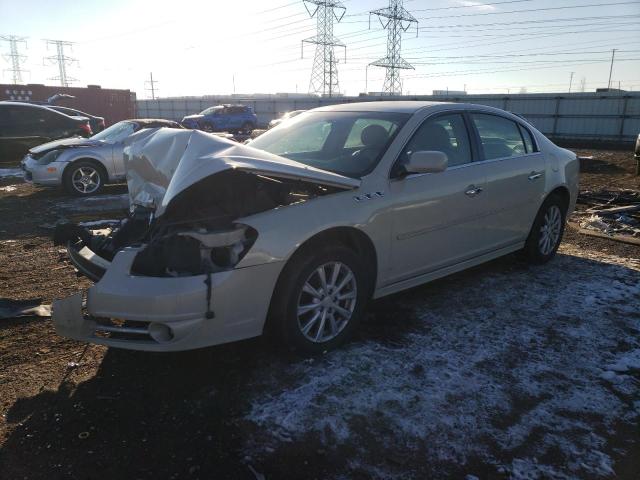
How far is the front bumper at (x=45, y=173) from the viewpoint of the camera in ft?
29.6

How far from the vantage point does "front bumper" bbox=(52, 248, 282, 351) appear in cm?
277

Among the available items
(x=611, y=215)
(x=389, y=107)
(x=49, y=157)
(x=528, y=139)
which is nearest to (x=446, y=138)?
(x=389, y=107)

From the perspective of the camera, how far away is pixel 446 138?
13.7 ft

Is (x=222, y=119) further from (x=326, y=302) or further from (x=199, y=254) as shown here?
(x=199, y=254)

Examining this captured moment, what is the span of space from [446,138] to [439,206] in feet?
2.15

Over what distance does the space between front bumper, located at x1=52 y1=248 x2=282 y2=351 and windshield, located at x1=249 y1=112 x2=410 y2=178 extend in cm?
116

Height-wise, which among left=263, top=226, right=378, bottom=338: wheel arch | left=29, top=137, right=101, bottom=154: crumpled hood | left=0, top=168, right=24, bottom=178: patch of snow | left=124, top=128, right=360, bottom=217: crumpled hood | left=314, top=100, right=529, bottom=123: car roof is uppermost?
left=314, top=100, right=529, bottom=123: car roof

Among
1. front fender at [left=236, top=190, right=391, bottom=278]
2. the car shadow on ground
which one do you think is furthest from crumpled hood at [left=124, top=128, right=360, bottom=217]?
the car shadow on ground

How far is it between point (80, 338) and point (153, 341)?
474 mm

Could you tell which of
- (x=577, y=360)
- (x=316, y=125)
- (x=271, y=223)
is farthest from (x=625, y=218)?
(x=271, y=223)

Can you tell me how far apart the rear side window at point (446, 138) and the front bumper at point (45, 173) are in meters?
7.60

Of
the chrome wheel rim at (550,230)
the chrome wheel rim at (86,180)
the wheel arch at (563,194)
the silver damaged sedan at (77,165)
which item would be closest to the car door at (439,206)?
the chrome wheel rim at (550,230)

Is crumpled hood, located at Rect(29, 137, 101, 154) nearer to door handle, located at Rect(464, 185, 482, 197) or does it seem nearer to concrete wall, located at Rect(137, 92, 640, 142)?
door handle, located at Rect(464, 185, 482, 197)

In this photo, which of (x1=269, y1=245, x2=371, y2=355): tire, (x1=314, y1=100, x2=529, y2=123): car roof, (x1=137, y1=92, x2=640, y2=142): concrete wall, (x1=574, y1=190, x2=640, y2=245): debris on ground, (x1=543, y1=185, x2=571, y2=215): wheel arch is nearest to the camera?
(x1=269, y1=245, x2=371, y2=355): tire
